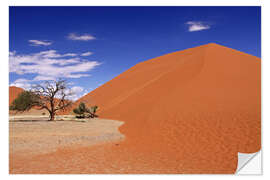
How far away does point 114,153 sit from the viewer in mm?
9500

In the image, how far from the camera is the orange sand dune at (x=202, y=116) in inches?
406

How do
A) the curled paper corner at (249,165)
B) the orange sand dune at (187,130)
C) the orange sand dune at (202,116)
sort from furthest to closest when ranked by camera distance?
the orange sand dune at (202,116), the orange sand dune at (187,130), the curled paper corner at (249,165)

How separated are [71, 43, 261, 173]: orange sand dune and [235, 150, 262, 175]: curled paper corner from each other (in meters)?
1.88

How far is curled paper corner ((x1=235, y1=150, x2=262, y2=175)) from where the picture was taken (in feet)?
19.6

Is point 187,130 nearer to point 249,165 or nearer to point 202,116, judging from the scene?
point 202,116

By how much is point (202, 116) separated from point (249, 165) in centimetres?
1064

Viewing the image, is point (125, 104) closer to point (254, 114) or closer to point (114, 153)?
point (254, 114)

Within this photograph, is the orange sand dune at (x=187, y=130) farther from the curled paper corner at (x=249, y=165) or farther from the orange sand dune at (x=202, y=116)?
the curled paper corner at (x=249, y=165)

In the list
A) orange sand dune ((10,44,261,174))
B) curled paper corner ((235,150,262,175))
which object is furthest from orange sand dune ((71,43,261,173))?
curled paper corner ((235,150,262,175))

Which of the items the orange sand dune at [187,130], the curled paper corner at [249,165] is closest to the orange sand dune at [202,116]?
the orange sand dune at [187,130]

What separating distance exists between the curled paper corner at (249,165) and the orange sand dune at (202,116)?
74.2 inches

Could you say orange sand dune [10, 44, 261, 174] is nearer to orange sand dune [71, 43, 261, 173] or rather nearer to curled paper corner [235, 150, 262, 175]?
orange sand dune [71, 43, 261, 173]
